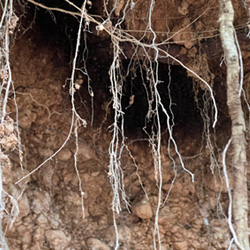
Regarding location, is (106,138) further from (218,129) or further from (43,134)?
(218,129)

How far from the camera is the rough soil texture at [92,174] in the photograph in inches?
65.2

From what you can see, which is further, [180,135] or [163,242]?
[180,135]

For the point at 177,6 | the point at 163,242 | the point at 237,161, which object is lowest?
the point at 163,242

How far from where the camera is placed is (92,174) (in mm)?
1966

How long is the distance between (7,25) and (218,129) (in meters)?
1.43

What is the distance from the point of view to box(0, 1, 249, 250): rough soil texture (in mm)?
1655

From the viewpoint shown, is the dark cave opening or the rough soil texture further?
the dark cave opening

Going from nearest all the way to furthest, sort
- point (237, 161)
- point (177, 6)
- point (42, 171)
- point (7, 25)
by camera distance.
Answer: point (237, 161), point (7, 25), point (177, 6), point (42, 171)

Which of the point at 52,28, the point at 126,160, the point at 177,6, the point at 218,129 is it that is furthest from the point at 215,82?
the point at 52,28

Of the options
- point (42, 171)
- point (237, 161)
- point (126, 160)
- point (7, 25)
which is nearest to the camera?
point (237, 161)

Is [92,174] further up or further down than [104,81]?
further down

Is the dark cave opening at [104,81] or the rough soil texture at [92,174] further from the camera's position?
the dark cave opening at [104,81]

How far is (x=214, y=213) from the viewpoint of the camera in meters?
2.01

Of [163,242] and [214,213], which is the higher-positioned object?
[214,213]
